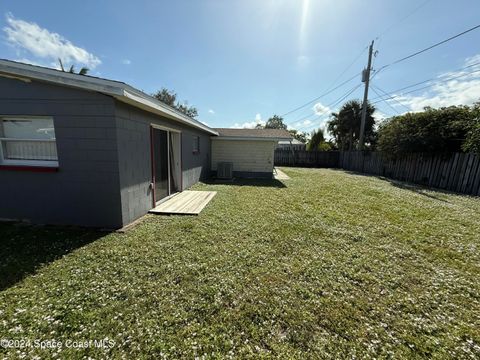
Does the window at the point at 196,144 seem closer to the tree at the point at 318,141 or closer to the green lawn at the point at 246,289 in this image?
the green lawn at the point at 246,289

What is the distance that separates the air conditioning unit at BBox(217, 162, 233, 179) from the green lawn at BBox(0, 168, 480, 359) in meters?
6.17

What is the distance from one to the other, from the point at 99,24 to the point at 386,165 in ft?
52.7

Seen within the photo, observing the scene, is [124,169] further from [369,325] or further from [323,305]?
[369,325]

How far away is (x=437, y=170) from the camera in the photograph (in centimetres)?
934

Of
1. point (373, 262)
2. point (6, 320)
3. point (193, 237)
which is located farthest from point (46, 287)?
point (373, 262)

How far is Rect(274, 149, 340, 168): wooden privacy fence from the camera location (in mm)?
20438

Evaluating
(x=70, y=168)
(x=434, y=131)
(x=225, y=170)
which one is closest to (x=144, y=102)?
(x=70, y=168)

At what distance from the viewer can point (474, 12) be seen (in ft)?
22.6

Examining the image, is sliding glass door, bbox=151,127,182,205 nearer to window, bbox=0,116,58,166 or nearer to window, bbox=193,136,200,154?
window, bbox=193,136,200,154

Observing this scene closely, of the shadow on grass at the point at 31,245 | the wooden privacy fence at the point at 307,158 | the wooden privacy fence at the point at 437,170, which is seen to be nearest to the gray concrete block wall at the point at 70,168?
the shadow on grass at the point at 31,245

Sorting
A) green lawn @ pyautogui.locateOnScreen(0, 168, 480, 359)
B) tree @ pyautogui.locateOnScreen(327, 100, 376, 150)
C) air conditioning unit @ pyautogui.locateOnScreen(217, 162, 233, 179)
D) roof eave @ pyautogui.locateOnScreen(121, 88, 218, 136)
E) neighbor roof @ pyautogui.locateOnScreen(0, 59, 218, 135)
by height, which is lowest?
green lawn @ pyautogui.locateOnScreen(0, 168, 480, 359)

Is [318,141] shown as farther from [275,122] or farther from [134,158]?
[275,122]

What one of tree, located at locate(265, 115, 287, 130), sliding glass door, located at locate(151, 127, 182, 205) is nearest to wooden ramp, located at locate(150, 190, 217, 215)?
sliding glass door, located at locate(151, 127, 182, 205)

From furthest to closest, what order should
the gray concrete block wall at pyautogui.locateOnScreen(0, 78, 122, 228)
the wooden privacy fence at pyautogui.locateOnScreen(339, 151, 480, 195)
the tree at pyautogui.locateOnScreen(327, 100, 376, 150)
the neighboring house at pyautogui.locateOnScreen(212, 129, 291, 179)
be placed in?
1. the tree at pyautogui.locateOnScreen(327, 100, 376, 150)
2. the neighboring house at pyautogui.locateOnScreen(212, 129, 291, 179)
3. the wooden privacy fence at pyautogui.locateOnScreen(339, 151, 480, 195)
4. the gray concrete block wall at pyautogui.locateOnScreen(0, 78, 122, 228)
